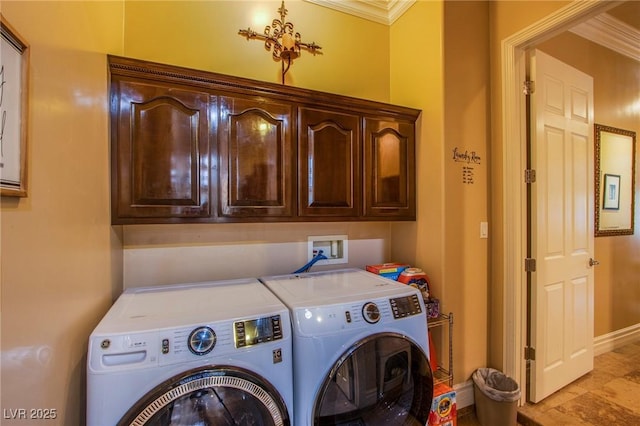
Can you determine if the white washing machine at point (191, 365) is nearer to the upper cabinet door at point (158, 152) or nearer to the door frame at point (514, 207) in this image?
the upper cabinet door at point (158, 152)

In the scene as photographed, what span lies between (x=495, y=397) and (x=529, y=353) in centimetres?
46

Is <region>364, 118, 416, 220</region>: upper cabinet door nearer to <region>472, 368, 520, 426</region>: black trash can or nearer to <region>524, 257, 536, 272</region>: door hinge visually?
<region>524, 257, 536, 272</region>: door hinge

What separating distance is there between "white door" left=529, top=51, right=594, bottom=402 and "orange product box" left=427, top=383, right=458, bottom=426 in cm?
78

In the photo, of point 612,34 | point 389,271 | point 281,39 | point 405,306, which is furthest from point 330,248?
point 612,34

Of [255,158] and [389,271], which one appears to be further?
[389,271]

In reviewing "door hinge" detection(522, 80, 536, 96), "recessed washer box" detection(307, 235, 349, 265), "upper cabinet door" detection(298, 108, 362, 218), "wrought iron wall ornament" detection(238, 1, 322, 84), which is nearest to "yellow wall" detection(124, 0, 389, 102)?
"wrought iron wall ornament" detection(238, 1, 322, 84)

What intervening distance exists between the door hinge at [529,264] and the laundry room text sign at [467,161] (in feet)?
2.13

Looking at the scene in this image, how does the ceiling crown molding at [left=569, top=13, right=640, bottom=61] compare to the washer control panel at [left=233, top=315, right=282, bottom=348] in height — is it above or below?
above

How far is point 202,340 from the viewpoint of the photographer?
1.00m

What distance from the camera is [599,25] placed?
2.52 meters

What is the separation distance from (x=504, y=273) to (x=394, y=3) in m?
2.20

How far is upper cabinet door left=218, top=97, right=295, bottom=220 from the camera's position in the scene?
5.05ft

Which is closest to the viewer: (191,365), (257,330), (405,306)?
(191,365)

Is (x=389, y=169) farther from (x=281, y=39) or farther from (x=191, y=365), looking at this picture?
(x=191, y=365)
